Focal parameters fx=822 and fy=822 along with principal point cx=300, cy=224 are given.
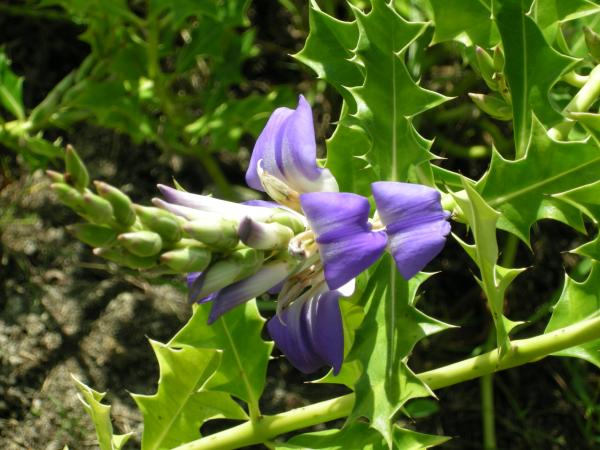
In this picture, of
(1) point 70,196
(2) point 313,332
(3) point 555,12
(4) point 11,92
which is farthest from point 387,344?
(4) point 11,92

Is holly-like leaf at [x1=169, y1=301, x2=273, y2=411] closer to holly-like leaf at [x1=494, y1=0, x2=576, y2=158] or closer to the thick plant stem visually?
the thick plant stem

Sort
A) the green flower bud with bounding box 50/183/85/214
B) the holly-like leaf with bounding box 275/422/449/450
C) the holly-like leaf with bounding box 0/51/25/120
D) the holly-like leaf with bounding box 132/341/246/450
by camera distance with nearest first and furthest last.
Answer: the green flower bud with bounding box 50/183/85/214, the holly-like leaf with bounding box 275/422/449/450, the holly-like leaf with bounding box 132/341/246/450, the holly-like leaf with bounding box 0/51/25/120

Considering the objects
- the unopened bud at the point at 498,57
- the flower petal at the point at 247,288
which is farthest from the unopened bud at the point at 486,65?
the flower petal at the point at 247,288

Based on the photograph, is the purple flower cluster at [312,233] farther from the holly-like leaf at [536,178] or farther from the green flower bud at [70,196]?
the holly-like leaf at [536,178]

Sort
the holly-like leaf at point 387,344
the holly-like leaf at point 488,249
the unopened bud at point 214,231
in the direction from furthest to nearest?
the holly-like leaf at point 387,344 < the holly-like leaf at point 488,249 < the unopened bud at point 214,231

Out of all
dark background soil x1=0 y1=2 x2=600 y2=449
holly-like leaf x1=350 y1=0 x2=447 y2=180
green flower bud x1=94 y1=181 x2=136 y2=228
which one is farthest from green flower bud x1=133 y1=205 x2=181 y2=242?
dark background soil x1=0 y1=2 x2=600 y2=449

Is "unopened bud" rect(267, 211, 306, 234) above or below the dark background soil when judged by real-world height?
above
